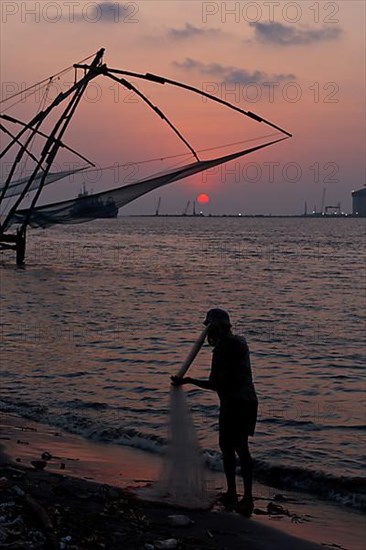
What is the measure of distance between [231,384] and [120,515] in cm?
117

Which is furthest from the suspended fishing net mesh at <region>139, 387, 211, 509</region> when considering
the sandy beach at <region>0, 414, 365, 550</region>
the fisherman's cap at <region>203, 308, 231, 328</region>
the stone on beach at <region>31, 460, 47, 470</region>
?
the stone on beach at <region>31, 460, 47, 470</region>

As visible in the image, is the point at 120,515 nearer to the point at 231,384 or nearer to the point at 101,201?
the point at 231,384

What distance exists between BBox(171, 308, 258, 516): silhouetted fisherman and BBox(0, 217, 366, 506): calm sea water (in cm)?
153

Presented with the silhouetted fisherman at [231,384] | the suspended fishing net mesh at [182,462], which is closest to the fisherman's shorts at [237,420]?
the silhouetted fisherman at [231,384]

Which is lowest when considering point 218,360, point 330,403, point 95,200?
point 330,403

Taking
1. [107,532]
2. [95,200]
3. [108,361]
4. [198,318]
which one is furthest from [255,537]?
[95,200]

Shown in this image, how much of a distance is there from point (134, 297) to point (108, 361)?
11.1 m

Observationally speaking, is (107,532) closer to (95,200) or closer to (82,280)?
(95,200)

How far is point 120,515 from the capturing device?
5.13 meters

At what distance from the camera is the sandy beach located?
14.8ft

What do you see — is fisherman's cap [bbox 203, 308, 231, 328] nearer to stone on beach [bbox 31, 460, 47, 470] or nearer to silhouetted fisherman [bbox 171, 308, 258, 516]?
silhouetted fisherman [bbox 171, 308, 258, 516]

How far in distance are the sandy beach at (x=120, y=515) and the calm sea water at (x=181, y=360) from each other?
77 centimetres

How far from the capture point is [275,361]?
13750mm

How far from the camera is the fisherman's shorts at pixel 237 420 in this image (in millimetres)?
5617
